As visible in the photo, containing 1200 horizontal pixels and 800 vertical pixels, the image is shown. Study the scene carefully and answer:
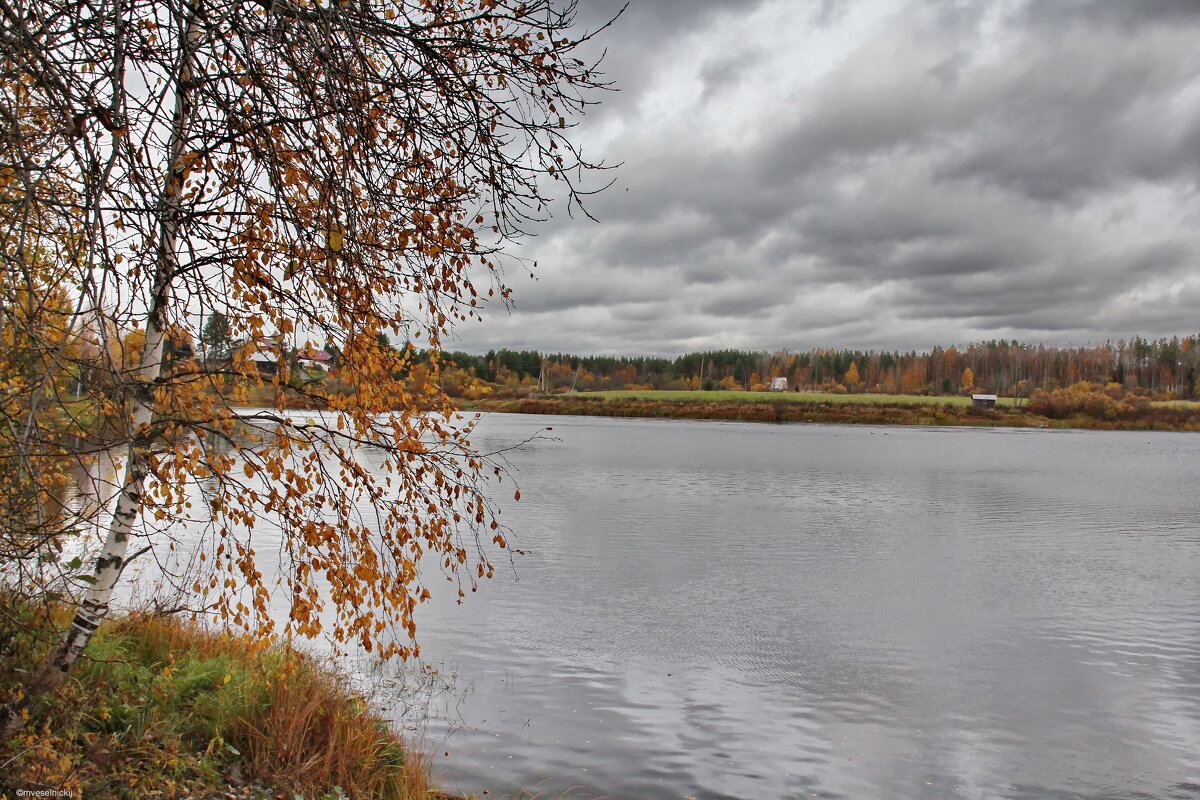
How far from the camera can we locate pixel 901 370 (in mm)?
188000

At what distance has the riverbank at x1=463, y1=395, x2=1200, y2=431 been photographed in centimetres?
9000

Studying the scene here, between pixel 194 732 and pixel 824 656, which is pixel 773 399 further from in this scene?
pixel 194 732

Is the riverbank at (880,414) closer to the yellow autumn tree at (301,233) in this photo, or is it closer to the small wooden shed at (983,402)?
the small wooden shed at (983,402)

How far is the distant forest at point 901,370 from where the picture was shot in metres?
159

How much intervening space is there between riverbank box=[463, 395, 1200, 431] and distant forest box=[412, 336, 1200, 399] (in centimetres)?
5197

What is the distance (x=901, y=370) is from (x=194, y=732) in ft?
647

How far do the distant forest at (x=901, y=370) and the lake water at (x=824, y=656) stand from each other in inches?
5110

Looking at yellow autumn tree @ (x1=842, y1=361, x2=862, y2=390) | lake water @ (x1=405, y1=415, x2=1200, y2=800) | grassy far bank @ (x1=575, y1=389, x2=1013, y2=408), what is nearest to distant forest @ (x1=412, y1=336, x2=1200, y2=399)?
yellow autumn tree @ (x1=842, y1=361, x2=862, y2=390)

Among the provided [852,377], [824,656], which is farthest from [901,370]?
[824,656]

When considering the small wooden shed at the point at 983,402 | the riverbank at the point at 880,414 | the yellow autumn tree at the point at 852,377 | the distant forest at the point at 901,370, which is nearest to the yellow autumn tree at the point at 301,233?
the riverbank at the point at 880,414

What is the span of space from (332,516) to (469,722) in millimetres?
8154

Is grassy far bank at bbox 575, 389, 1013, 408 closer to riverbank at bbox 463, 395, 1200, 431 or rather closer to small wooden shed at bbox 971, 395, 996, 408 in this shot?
riverbank at bbox 463, 395, 1200, 431

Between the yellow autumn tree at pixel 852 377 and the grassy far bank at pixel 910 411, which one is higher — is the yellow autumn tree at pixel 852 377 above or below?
above

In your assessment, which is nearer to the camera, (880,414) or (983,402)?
(880,414)
